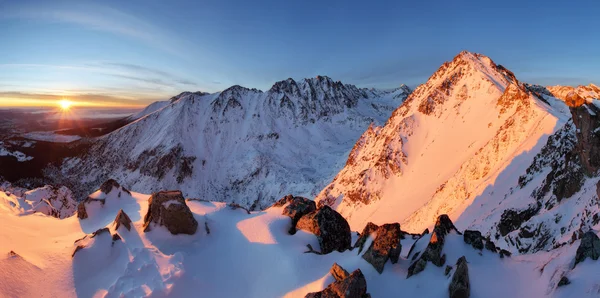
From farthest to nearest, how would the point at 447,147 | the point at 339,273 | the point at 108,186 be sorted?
the point at 447,147 < the point at 108,186 < the point at 339,273

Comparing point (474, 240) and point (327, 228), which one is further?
point (327, 228)

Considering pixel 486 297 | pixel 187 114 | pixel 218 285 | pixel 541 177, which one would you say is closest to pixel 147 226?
pixel 218 285

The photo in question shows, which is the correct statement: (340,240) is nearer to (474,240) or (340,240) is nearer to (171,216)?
(474,240)

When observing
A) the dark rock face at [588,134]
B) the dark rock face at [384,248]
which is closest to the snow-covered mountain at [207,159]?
the dark rock face at [588,134]

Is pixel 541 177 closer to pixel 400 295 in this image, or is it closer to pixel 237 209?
pixel 400 295

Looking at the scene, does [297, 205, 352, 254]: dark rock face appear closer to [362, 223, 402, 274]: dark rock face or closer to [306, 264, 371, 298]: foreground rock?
[362, 223, 402, 274]: dark rock face

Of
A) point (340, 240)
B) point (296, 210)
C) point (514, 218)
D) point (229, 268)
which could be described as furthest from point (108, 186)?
point (514, 218)

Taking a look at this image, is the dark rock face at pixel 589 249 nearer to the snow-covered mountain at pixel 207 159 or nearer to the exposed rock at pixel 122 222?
the exposed rock at pixel 122 222
